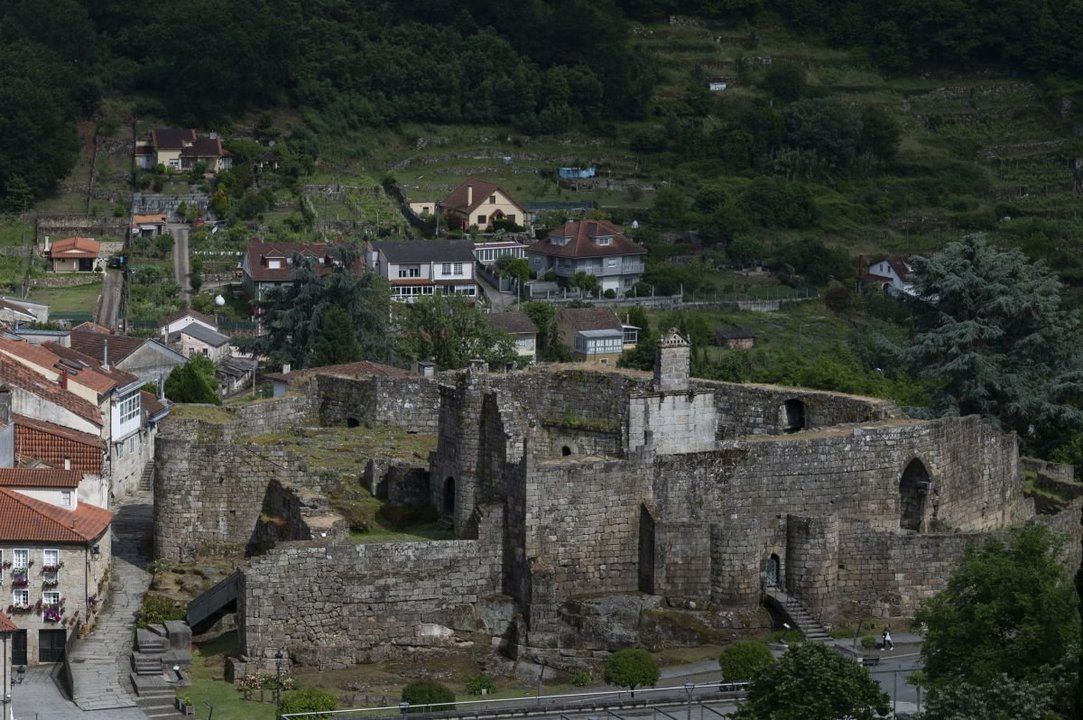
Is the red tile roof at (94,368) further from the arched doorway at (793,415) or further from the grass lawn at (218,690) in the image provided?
the arched doorway at (793,415)

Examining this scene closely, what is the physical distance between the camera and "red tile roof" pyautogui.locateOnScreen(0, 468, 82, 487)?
63.9 m

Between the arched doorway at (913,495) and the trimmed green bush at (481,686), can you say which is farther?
the arched doorway at (913,495)

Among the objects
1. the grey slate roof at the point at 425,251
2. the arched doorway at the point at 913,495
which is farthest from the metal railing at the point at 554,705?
the grey slate roof at the point at 425,251

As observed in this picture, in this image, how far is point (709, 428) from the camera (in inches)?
2537

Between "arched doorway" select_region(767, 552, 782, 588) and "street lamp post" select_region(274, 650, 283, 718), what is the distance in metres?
11.5

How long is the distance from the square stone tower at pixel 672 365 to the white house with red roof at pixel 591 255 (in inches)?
3045

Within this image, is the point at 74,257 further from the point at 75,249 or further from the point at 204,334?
the point at 204,334

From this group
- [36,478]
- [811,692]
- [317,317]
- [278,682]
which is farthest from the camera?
[317,317]

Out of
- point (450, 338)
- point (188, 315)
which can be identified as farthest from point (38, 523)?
point (188, 315)

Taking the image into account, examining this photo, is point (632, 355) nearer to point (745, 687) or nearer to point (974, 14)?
point (745, 687)

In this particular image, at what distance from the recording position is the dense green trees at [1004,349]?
7875cm

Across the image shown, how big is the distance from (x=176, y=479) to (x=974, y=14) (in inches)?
5212

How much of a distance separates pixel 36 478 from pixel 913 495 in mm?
20746

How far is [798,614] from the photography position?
6234 cm
